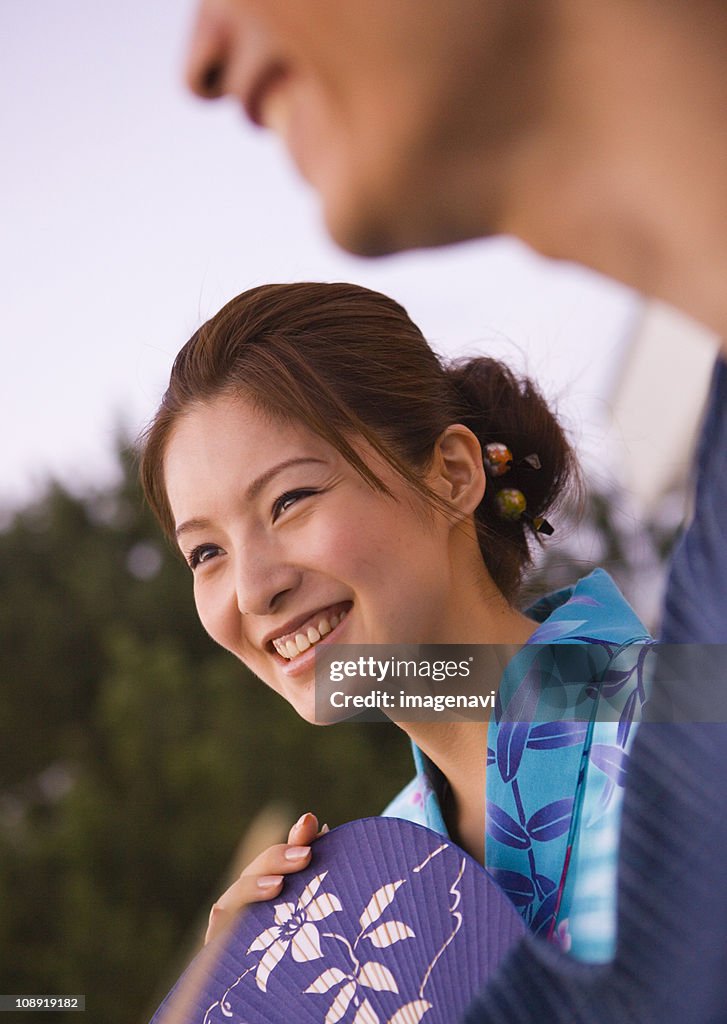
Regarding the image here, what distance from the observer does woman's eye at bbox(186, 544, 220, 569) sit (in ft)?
2.33

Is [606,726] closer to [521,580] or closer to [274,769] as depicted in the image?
[521,580]

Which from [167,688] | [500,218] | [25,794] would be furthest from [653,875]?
[25,794]

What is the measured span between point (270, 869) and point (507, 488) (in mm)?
351

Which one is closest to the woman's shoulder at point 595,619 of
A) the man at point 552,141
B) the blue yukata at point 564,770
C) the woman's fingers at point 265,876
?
the blue yukata at point 564,770

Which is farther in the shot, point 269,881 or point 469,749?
point 469,749

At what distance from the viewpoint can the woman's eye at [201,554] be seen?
71 cm

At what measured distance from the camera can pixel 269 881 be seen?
64cm

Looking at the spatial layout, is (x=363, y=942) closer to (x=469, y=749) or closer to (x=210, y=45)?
(x=469, y=749)

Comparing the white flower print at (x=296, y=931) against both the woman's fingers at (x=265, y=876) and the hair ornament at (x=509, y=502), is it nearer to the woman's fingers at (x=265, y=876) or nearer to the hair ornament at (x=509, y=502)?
the woman's fingers at (x=265, y=876)

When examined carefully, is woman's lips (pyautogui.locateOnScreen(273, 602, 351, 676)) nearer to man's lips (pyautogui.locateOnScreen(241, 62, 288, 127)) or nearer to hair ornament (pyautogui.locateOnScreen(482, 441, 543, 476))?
hair ornament (pyautogui.locateOnScreen(482, 441, 543, 476))

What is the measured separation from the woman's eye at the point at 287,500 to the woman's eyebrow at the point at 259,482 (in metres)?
0.01

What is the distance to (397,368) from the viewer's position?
0.78 metres

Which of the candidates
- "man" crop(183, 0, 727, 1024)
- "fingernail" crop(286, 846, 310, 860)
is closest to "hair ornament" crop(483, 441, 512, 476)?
"fingernail" crop(286, 846, 310, 860)

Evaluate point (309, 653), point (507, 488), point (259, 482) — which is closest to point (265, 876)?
point (309, 653)
